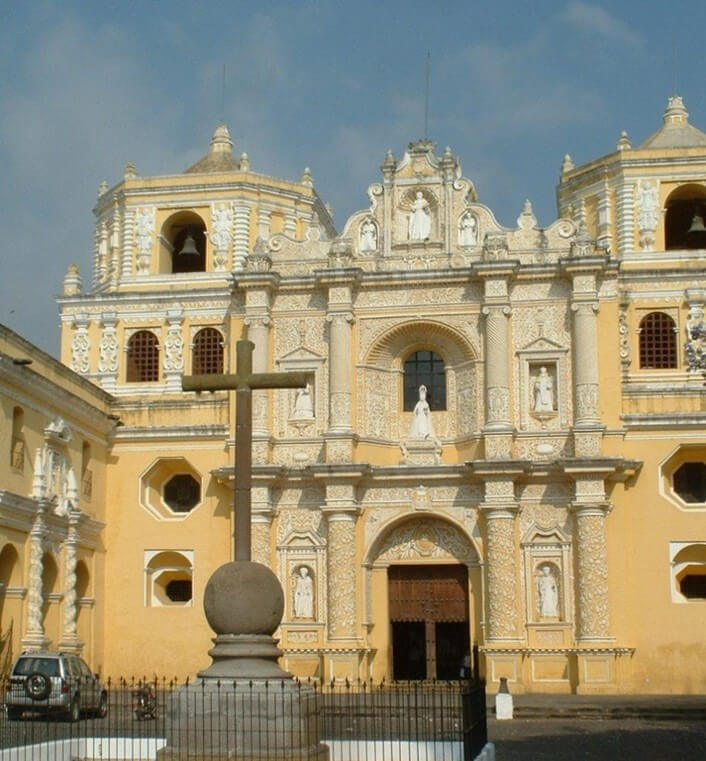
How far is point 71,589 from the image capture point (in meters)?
31.9

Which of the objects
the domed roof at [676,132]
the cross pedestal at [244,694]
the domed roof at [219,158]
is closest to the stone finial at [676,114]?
the domed roof at [676,132]

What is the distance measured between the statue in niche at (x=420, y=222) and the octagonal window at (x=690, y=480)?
9.06 meters

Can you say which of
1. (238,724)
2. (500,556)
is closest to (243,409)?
(238,724)

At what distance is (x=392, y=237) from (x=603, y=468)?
27.4 feet

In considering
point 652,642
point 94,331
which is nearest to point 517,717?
point 652,642

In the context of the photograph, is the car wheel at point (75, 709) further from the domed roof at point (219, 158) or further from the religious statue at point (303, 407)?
the domed roof at point (219, 158)

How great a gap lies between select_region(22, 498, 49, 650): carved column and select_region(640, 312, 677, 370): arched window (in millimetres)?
16353

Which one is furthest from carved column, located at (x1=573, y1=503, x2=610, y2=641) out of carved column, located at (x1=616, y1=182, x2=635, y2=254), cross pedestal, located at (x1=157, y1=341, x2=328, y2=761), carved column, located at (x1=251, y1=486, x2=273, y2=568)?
cross pedestal, located at (x1=157, y1=341, x2=328, y2=761)

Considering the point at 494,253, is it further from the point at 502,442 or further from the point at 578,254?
the point at 502,442

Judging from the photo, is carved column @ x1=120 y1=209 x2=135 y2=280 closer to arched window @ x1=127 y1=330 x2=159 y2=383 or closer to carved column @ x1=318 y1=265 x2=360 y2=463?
arched window @ x1=127 y1=330 x2=159 y2=383

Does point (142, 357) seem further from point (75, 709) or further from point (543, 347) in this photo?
point (75, 709)

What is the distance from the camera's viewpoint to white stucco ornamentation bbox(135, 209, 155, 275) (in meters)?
37.9

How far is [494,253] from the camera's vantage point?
3369cm

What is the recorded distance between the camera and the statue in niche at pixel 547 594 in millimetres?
32312
